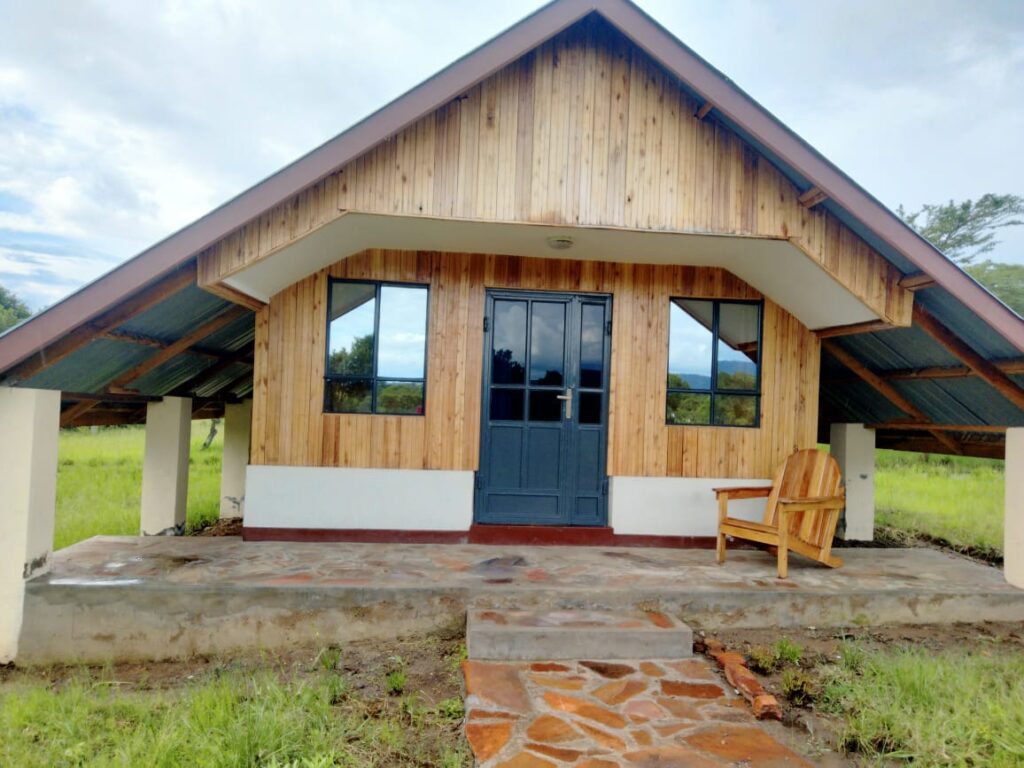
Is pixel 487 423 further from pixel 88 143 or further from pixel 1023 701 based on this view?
pixel 88 143

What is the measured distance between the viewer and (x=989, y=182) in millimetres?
35969

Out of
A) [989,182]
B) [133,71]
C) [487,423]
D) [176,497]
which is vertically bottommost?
[176,497]

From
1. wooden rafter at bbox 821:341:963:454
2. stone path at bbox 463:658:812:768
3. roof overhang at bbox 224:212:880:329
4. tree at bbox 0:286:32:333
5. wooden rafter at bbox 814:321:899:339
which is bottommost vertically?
stone path at bbox 463:658:812:768

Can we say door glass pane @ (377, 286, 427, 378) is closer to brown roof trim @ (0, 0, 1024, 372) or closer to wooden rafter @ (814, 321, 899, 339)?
brown roof trim @ (0, 0, 1024, 372)

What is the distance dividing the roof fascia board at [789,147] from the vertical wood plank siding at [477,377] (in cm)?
174

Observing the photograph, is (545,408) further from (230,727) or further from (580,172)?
(230,727)

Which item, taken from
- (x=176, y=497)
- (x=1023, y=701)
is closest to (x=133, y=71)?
(x=176, y=497)

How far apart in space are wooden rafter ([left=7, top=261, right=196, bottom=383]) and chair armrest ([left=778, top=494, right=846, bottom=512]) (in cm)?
474

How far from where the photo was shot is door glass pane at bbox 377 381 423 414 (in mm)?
6160

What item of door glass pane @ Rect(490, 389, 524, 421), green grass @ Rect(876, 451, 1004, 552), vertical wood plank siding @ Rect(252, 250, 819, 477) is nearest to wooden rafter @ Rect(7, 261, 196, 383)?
vertical wood plank siding @ Rect(252, 250, 819, 477)

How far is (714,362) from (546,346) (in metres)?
1.68

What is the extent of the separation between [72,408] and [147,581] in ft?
7.56

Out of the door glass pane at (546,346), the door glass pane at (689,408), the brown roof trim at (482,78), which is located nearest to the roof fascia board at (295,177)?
the brown roof trim at (482,78)

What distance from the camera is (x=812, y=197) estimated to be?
498 centimetres
